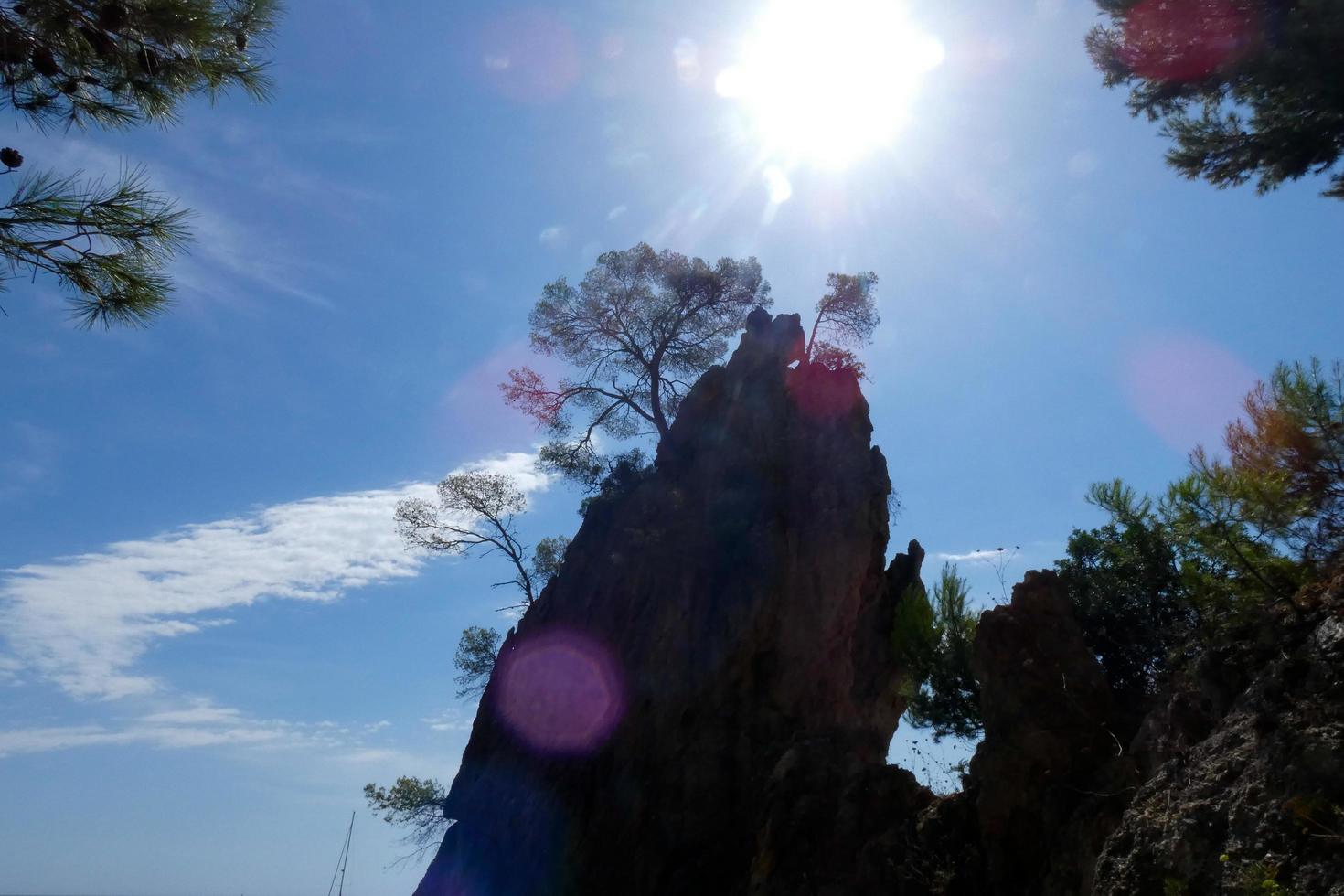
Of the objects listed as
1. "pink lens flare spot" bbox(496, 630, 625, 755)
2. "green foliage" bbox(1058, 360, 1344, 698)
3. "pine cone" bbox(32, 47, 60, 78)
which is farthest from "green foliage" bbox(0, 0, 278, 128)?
"pink lens flare spot" bbox(496, 630, 625, 755)

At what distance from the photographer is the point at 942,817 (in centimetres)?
1245

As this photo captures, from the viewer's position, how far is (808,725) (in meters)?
18.1

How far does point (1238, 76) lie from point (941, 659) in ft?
30.4

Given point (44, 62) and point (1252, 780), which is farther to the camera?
point (1252, 780)

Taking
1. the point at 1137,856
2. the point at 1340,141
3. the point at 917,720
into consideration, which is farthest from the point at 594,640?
the point at 1340,141

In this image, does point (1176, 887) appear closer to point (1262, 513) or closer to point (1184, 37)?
point (1262, 513)

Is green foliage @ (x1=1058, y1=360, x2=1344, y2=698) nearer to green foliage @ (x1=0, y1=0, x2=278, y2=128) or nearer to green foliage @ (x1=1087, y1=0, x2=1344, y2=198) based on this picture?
green foliage @ (x1=1087, y1=0, x2=1344, y2=198)

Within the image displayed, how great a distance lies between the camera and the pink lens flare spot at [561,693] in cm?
2067

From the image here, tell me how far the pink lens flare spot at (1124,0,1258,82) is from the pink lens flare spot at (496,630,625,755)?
15178 millimetres

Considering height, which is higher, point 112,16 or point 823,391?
point 823,391

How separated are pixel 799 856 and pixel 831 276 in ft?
57.1

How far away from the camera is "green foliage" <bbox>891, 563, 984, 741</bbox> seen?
1471 centimetres

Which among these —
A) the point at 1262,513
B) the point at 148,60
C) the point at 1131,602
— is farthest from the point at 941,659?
the point at 148,60

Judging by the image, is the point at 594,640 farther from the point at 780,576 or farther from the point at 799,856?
the point at 799,856
